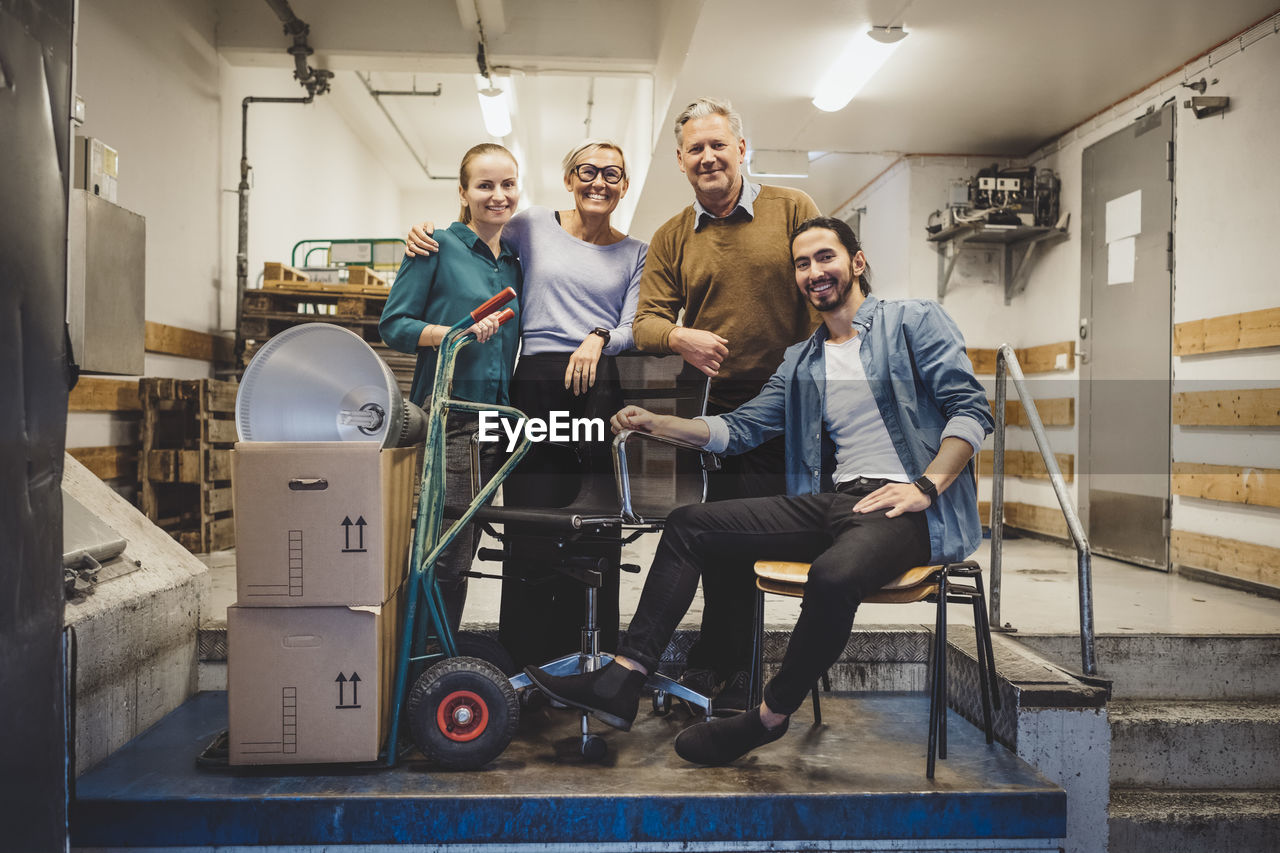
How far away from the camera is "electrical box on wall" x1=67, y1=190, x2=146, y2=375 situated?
5.54 feet

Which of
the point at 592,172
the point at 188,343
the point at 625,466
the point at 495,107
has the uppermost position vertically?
the point at 495,107

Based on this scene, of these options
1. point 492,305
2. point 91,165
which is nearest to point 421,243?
point 492,305

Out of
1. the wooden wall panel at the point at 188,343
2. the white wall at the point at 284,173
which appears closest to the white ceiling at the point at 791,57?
the white wall at the point at 284,173

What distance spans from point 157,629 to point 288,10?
4253 millimetres

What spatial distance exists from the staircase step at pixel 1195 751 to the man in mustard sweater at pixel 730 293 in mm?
1341

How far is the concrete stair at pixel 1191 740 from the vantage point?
2553mm

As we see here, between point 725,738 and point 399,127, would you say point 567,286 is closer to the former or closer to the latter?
point 725,738

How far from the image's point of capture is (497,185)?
2482mm

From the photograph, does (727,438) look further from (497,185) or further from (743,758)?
(497,185)

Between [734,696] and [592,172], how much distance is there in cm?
157

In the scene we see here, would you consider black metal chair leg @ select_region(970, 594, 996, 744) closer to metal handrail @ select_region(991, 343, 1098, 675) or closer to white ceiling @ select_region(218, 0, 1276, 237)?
metal handrail @ select_region(991, 343, 1098, 675)

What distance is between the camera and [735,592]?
8.21 feet

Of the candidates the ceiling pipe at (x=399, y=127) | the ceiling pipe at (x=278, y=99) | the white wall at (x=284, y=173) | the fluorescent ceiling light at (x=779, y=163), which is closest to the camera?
the ceiling pipe at (x=278, y=99)

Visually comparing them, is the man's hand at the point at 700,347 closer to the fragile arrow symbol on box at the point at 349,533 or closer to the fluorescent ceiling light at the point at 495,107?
the fragile arrow symbol on box at the point at 349,533
